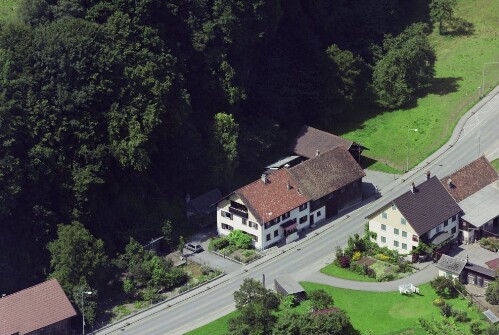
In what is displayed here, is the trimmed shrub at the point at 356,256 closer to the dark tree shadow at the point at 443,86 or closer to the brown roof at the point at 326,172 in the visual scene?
the brown roof at the point at 326,172

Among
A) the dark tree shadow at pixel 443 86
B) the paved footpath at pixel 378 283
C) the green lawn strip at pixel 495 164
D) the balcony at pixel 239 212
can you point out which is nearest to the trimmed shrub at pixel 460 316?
the paved footpath at pixel 378 283

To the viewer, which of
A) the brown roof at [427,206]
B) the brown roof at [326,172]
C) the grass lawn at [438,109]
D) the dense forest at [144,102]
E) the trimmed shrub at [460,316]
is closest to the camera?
the trimmed shrub at [460,316]

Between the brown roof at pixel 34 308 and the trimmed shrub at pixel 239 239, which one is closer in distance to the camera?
the brown roof at pixel 34 308

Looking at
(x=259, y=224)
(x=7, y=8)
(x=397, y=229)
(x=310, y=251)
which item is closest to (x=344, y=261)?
(x=310, y=251)

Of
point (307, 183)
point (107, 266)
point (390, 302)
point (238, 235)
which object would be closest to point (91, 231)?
point (107, 266)

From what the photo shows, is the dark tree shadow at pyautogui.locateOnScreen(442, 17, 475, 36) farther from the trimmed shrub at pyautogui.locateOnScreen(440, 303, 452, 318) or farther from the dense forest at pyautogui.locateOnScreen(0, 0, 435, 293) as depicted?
the trimmed shrub at pyautogui.locateOnScreen(440, 303, 452, 318)

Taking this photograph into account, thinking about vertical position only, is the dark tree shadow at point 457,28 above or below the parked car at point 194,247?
above
